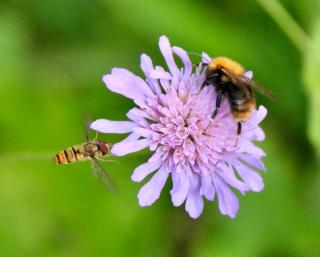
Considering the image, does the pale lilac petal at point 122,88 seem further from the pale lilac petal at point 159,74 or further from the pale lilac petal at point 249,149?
the pale lilac petal at point 249,149

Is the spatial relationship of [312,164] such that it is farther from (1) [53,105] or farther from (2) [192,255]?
(1) [53,105]

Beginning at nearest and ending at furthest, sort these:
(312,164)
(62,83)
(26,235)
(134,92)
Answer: (134,92)
(26,235)
(62,83)
(312,164)

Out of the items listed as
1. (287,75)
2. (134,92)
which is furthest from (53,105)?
(287,75)

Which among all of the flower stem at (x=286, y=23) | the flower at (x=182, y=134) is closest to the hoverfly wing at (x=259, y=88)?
the flower at (x=182, y=134)

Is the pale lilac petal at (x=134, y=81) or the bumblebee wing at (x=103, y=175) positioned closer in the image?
the bumblebee wing at (x=103, y=175)

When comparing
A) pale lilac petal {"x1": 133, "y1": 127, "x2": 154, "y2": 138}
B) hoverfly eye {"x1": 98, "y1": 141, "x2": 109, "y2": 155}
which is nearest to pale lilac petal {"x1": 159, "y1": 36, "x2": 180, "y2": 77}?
pale lilac petal {"x1": 133, "y1": 127, "x2": 154, "y2": 138}

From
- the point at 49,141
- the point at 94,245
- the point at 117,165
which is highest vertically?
the point at 49,141

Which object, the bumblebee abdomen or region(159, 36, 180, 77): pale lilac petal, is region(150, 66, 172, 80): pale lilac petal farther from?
the bumblebee abdomen
